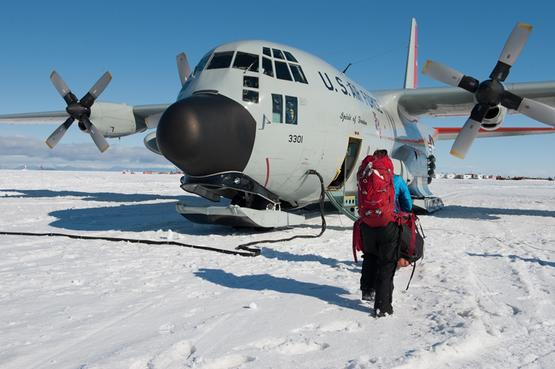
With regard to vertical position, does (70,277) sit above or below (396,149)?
below

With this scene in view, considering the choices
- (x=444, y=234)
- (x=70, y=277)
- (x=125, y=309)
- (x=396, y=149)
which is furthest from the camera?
(x=396, y=149)

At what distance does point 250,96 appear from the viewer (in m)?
8.40

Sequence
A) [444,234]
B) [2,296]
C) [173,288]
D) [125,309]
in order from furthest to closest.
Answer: [444,234], [173,288], [2,296], [125,309]

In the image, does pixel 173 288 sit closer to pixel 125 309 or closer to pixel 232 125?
pixel 125 309

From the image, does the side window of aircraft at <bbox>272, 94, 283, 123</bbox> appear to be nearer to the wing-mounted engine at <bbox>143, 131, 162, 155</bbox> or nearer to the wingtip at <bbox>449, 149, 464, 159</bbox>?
the wingtip at <bbox>449, 149, 464, 159</bbox>

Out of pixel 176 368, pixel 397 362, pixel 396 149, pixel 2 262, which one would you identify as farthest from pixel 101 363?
pixel 396 149

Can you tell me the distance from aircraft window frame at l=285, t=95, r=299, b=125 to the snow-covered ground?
251 centimetres

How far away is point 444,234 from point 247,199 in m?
4.50

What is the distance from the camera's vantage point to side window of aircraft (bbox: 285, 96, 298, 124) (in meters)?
8.88

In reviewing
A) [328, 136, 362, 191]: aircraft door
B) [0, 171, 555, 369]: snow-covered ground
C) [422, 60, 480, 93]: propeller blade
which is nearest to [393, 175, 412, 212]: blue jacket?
[0, 171, 555, 369]: snow-covered ground

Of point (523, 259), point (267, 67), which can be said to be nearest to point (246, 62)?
point (267, 67)

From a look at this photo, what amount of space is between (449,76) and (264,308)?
10143 mm

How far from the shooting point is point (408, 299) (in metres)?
4.91

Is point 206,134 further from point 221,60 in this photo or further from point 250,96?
point 221,60
